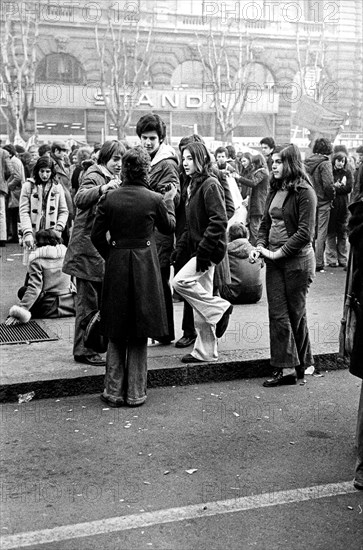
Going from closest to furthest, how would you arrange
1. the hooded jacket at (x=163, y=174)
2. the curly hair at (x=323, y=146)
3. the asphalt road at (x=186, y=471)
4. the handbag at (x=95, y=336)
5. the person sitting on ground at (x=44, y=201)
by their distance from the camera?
the asphalt road at (x=186, y=471) → the handbag at (x=95, y=336) → the hooded jacket at (x=163, y=174) → the person sitting on ground at (x=44, y=201) → the curly hair at (x=323, y=146)

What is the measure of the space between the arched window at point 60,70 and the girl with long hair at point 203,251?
28.0 metres

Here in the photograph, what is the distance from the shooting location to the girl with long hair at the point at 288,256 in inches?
251

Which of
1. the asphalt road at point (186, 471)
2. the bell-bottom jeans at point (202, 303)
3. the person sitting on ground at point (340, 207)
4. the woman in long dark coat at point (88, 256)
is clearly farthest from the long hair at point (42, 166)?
the person sitting on ground at point (340, 207)

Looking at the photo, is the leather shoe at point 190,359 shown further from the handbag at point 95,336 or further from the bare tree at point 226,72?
the bare tree at point 226,72

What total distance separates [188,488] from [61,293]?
4.55m

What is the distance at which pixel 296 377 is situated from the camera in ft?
22.1

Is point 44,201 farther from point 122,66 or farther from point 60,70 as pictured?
point 60,70

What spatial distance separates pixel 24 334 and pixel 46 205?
1.61 metres

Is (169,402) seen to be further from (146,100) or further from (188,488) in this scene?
(146,100)

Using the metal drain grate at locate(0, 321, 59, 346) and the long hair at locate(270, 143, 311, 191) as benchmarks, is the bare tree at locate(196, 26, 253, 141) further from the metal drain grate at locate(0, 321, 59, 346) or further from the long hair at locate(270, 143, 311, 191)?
the long hair at locate(270, 143, 311, 191)

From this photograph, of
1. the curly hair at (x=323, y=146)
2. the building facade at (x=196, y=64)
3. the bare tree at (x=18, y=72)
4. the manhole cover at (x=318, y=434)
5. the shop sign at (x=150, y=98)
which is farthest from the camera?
the building facade at (x=196, y=64)

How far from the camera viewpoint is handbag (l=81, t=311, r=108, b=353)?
6152 mm

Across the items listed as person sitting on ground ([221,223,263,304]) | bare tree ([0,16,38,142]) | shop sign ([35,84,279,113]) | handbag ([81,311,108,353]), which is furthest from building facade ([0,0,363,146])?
handbag ([81,311,108,353])

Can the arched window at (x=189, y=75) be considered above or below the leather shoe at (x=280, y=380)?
above
